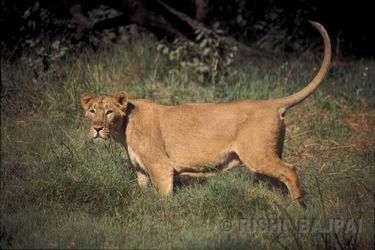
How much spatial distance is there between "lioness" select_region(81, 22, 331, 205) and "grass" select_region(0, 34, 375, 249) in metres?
0.20

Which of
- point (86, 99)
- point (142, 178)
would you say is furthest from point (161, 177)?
point (86, 99)

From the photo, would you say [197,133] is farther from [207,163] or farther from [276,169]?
[276,169]

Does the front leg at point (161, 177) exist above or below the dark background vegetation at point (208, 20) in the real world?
below

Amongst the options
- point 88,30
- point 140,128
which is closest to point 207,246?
point 140,128

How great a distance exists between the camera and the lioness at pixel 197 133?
19.4ft

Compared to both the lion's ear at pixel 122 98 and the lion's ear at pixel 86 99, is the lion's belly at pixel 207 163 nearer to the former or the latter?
the lion's ear at pixel 122 98

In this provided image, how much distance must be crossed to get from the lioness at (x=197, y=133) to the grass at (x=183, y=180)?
0.20m

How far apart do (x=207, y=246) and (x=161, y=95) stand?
4.03m

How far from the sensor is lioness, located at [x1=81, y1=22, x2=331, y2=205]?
592 cm

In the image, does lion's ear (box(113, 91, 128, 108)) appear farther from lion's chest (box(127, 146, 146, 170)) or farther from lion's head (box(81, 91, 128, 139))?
lion's chest (box(127, 146, 146, 170))

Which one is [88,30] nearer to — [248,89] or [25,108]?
[25,108]

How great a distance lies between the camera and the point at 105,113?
605 cm

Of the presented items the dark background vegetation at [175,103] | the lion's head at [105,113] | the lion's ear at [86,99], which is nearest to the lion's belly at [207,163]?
the dark background vegetation at [175,103]

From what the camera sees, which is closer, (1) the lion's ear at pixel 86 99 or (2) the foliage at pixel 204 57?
(1) the lion's ear at pixel 86 99
